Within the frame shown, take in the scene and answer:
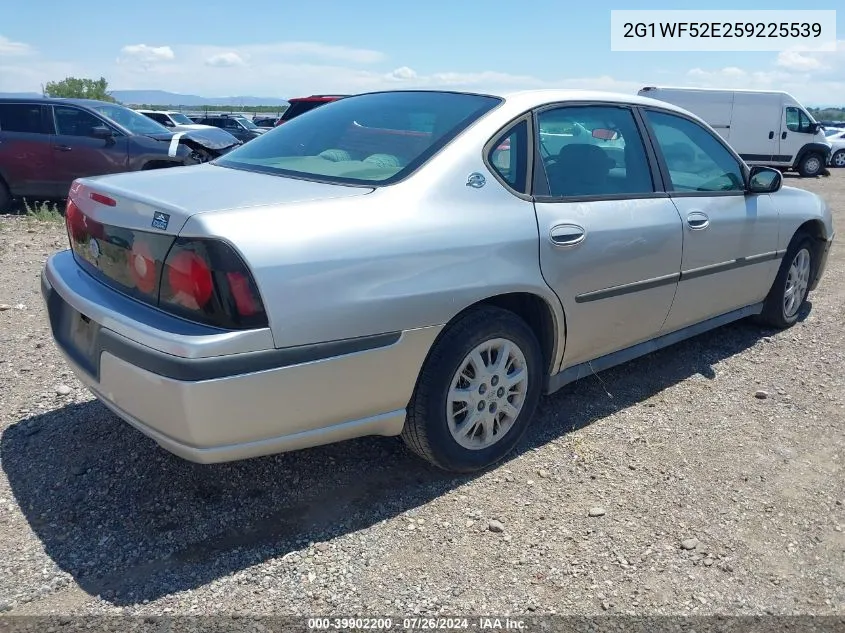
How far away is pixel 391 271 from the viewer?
2.57 metres

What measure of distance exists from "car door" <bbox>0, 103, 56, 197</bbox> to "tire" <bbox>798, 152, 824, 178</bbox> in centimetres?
1883

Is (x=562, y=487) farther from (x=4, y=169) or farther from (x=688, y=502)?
(x=4, y=169)

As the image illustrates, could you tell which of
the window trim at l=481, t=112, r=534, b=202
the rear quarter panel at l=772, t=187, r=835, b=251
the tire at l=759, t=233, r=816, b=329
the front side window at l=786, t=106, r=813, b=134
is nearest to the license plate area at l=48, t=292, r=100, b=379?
the window trim at l=481, t=112, r=534, b=202

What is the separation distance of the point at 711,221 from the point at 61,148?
846cm

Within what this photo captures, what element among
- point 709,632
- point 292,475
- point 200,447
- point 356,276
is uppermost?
point 356,276

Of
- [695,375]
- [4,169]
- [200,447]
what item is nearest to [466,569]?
[200,447]

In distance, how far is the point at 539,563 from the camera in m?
2.60

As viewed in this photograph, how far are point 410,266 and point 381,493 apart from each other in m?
1.00

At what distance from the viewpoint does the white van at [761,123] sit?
63.2ft

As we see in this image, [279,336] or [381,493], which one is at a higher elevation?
[279,336]

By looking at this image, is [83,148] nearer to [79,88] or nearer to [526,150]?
[526,150]

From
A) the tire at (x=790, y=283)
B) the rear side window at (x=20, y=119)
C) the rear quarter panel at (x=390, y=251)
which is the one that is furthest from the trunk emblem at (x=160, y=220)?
the rear side window at (x=20, y=119)

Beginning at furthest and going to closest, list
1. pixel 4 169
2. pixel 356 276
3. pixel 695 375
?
pixel 4 169, pixel 695 375, pixel 356 276

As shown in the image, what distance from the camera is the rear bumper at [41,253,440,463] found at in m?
2.30
